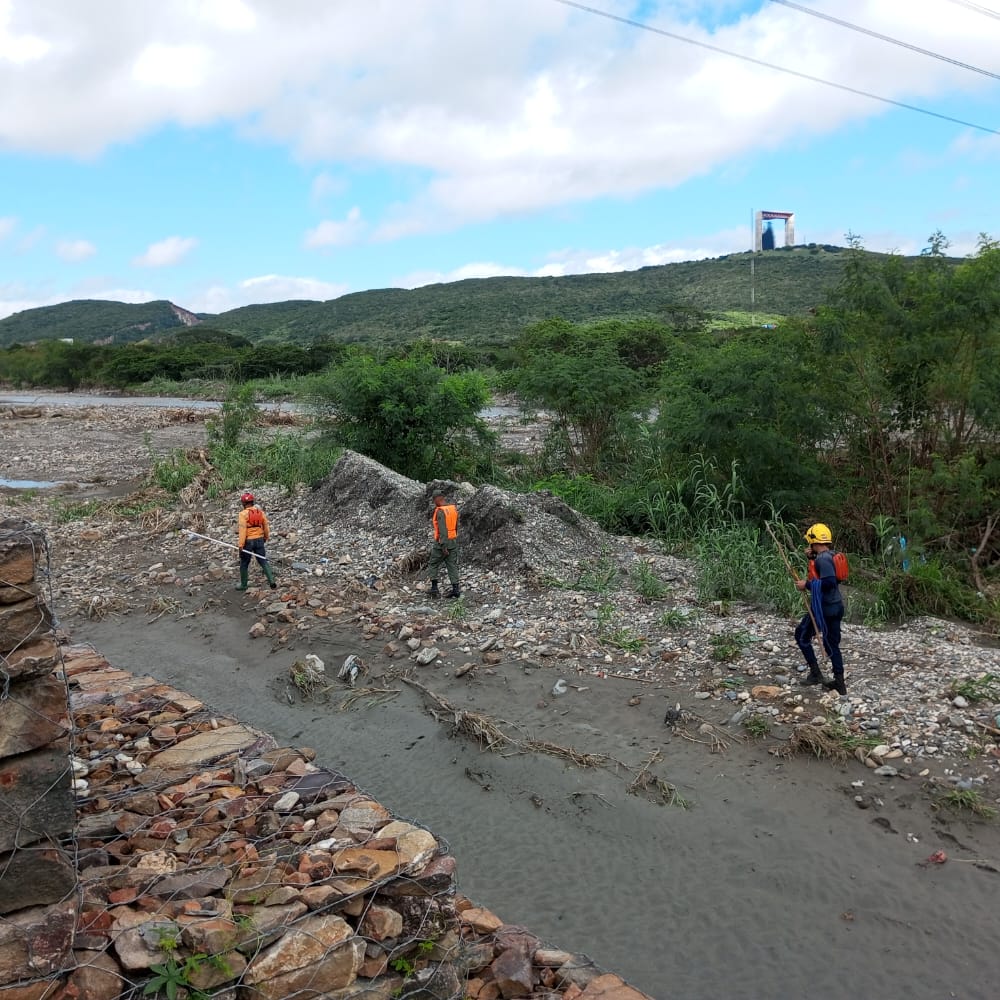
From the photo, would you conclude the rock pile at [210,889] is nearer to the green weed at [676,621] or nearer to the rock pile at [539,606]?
the rock pile at [539,606]

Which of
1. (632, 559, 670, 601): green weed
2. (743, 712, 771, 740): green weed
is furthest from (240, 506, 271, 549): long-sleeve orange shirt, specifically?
(743, 712, 771, 740): green weed

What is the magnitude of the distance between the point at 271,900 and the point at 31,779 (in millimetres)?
1060

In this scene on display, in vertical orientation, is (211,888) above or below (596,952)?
above

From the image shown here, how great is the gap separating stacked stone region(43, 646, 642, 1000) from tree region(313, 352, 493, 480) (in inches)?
420

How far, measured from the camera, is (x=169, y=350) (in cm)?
5944

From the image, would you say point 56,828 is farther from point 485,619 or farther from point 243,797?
point 485,619

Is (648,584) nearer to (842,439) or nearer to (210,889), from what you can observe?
(842,439)

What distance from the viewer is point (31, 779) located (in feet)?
10.7

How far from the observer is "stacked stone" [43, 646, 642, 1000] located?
10.6 feet

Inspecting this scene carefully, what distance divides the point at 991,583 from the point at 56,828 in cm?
1055

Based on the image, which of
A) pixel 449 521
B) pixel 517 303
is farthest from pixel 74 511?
pixel 517 303

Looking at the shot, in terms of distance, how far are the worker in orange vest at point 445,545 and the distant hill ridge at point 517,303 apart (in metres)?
41.5

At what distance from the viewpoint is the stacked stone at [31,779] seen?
124 inches

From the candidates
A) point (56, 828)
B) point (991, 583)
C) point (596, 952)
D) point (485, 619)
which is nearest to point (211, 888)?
point (56, 828)
